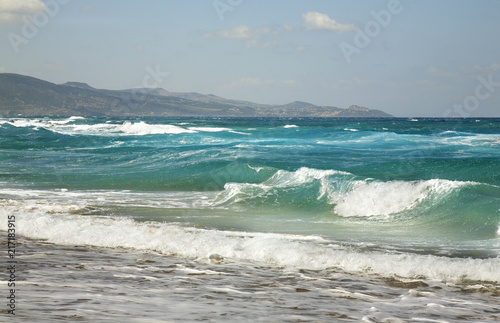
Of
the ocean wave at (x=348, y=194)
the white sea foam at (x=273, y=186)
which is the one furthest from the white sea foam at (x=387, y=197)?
the white sea foam at (x=273, y=186)

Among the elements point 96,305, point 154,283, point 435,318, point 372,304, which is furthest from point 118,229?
point 435,318

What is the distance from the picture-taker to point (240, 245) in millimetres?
8680

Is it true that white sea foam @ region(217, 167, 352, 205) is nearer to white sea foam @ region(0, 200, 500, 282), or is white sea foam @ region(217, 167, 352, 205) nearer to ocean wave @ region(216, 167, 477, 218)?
ocean wave @ region(216, 167, 477, 218)

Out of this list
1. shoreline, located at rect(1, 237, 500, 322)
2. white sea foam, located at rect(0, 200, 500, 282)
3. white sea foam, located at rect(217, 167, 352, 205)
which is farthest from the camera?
white sea foam, located at rect(217, 167, 352, 205)

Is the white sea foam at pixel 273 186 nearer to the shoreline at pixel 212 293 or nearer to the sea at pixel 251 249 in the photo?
the sea at pixel 251 249

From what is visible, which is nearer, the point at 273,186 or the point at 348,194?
the point at 348,194

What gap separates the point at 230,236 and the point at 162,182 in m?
10.3

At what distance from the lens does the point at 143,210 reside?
509 inches

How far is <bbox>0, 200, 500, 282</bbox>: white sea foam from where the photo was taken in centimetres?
738

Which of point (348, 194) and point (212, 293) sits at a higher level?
point (348, 194)

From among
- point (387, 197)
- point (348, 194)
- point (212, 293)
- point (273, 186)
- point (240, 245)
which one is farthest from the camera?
point (273, 186)

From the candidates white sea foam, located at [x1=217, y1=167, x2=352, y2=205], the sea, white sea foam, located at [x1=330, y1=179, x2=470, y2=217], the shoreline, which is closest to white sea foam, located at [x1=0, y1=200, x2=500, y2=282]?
the sea

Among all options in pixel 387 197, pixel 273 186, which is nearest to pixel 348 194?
pixel 387 197

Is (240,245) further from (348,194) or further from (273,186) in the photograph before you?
(273,186)
